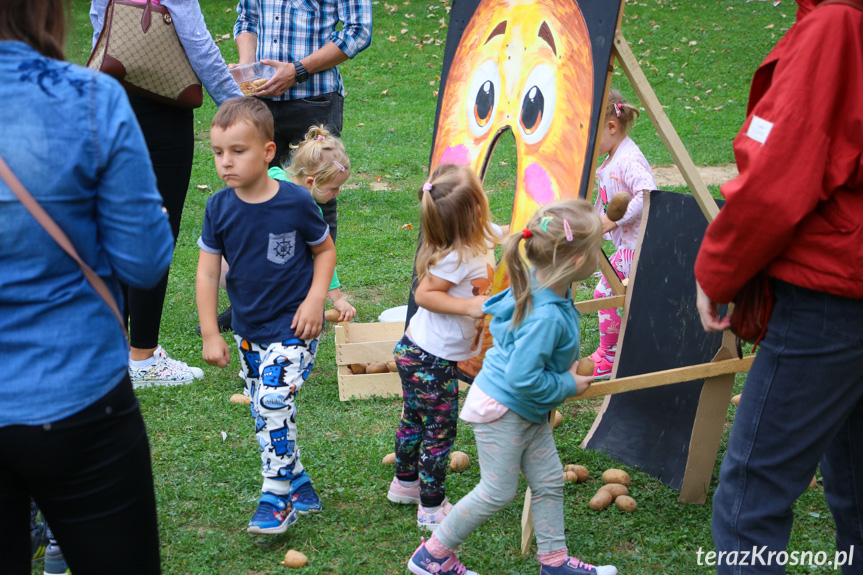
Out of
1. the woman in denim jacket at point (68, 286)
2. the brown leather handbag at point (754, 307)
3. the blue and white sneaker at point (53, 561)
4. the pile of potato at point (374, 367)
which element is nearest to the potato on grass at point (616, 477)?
the pile of potato at point (374, 367)

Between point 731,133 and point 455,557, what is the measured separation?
8.94 meters

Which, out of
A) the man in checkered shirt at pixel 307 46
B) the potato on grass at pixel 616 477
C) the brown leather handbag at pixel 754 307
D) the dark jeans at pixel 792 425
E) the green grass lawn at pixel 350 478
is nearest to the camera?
the dark jeans at pixel 792 425

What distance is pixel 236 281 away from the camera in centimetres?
301

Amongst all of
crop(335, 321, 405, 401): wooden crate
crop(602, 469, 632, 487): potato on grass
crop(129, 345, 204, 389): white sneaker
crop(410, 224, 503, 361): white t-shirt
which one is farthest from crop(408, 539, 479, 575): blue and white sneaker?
crop(129, 345, 204, 389): white sneaker

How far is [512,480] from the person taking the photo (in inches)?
107

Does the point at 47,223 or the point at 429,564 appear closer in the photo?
the point at 47,223

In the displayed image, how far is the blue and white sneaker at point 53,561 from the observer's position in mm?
2861

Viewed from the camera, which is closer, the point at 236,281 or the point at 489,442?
the point at 489,442

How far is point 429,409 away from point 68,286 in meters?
1.66

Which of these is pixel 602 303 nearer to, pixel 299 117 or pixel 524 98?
pixel 524 98

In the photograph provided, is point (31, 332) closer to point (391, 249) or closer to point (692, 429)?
point (692, 429)

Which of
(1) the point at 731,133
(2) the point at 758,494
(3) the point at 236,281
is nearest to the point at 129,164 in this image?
(3) the point at 236,281

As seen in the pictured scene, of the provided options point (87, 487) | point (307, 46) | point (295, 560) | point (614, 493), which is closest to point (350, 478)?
point (295, 560)

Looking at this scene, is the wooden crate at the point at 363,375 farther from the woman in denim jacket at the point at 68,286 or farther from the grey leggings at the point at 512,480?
the woman in denim jacket at the point at 68,286
